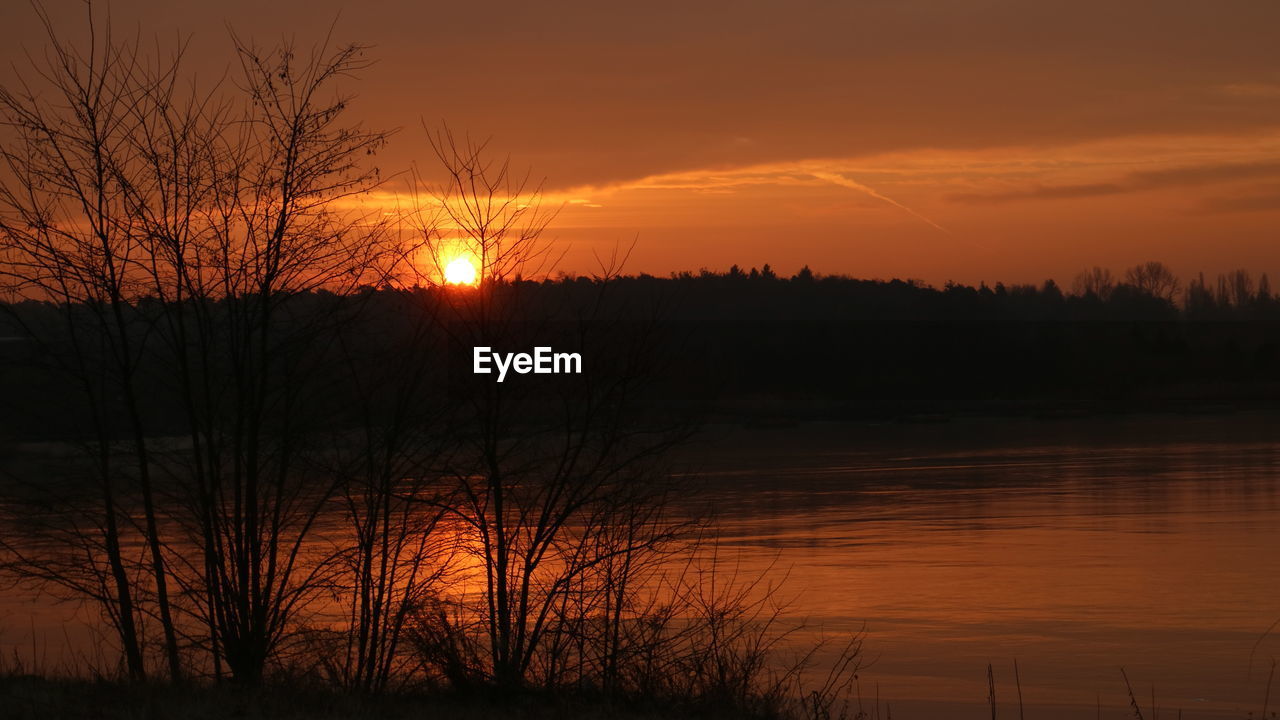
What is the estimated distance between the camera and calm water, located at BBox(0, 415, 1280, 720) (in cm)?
1538

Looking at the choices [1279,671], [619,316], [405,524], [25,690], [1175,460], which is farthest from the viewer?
[1175,460]

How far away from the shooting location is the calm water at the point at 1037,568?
15.4 meters

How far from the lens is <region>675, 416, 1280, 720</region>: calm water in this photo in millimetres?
15383

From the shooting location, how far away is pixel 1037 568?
23.4 meters

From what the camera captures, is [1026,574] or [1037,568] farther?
[1037,568]

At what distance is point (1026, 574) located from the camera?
22781 mm

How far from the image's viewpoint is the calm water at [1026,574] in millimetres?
15383

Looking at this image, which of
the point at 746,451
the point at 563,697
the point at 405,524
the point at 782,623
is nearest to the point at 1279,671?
the point at 782,623

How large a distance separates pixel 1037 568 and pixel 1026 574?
71 cm

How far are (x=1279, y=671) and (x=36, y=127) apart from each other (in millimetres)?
14409

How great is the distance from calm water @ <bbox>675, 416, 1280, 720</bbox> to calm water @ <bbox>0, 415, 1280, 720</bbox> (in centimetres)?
5

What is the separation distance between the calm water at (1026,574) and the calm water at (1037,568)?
48 millimetres

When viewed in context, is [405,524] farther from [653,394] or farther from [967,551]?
[967,551]

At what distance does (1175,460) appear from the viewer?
46156mm
